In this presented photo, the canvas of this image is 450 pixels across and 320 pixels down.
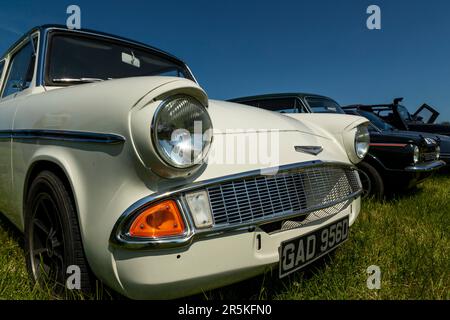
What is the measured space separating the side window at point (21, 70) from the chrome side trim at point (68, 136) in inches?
17.7

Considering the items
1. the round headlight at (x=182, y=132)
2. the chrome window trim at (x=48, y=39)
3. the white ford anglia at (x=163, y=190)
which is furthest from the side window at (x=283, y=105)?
the round headlight at (x=182, y=132)

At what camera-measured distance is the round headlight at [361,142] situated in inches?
83.4

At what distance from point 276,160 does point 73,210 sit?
86cm

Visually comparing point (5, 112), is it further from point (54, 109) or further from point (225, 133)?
point (225, 133)

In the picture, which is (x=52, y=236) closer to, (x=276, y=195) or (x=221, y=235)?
(x=221, y=235)

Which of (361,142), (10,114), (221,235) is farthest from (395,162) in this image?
(10,114)

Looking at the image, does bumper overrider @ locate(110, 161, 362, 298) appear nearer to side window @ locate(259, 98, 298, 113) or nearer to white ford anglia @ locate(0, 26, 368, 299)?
white ford anglia @ locate(0, 26, 368, 299)

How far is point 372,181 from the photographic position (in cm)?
362

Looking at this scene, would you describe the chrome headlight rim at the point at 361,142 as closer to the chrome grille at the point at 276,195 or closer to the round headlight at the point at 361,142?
the round headlight at the point at 361,142

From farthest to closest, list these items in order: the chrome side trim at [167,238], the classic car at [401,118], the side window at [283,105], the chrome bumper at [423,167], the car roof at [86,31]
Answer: the classic car at [401,118]
the side window at [283,105]
the chrome bumper at [423,167]
the car roof at [86,31]
the chrome side trim at [167,238]

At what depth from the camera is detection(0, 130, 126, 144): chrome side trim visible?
113 cm

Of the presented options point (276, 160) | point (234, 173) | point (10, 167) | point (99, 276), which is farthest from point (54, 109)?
point (276, 160)

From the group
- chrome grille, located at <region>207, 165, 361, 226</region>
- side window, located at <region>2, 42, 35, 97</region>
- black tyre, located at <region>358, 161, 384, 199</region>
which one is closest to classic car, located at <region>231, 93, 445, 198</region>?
black tyre, located at <region>358, 161, 384, 199</region>
